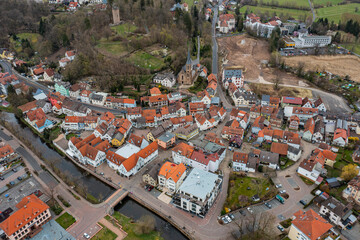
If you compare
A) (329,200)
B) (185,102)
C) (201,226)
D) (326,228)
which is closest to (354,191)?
(329,200)

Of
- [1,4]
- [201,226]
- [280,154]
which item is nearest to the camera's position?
[201,226]

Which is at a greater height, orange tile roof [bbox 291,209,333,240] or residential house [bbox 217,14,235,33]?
residential house [bbox 217,14,235,33]

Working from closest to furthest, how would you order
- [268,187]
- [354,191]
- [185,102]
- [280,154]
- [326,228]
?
[326,228] → [354,191] → [268,187] → [280,154] → [185,102]

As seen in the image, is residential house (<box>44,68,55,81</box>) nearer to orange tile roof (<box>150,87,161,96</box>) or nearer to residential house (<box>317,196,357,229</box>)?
orange tile roof (<box>150,87,161,96</box>)

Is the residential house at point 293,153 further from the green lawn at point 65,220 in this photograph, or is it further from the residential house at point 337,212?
the green lawn at point 65,220

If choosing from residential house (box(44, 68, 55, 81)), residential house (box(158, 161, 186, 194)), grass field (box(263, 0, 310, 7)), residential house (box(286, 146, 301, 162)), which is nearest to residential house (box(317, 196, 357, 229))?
residential house (box(286, 146, 301, 162))

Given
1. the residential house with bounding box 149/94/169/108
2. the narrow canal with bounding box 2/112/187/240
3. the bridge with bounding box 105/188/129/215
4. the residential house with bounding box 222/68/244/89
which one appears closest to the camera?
the narrow canal with bounding box 2/112/187/240

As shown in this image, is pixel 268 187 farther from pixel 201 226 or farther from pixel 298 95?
pixel 298 95
